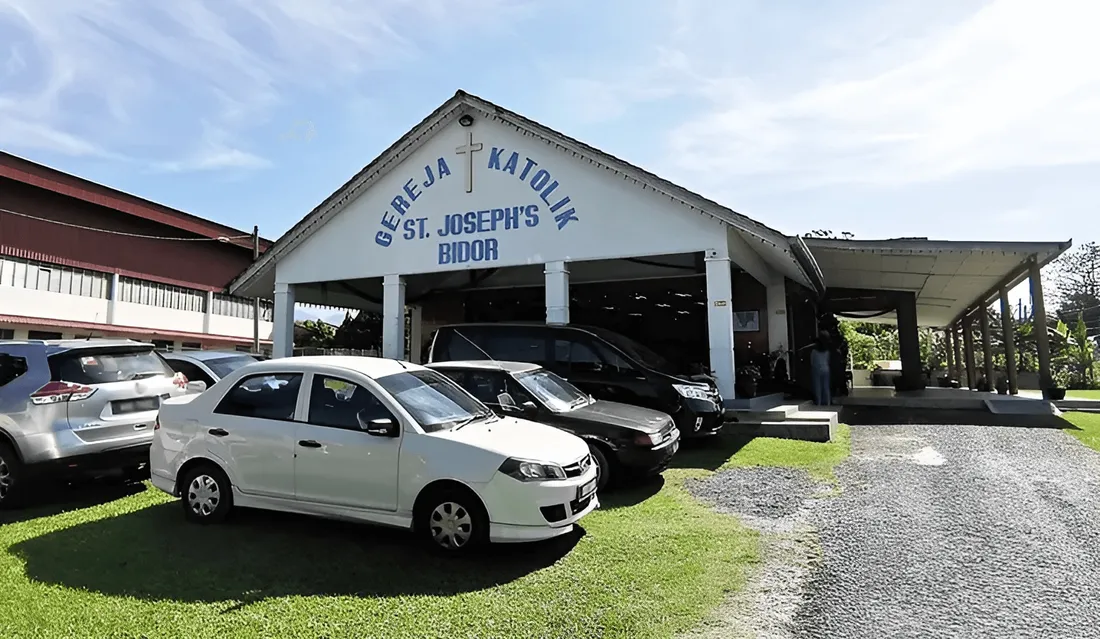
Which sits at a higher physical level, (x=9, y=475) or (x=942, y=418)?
(x=9, y=475)

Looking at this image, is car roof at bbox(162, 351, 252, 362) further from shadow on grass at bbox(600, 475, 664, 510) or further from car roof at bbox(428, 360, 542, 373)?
shadow on grass at bbox(600, 475, 664, 510)

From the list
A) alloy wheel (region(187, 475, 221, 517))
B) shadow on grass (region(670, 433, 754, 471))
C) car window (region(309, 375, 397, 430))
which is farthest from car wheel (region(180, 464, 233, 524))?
shadow on grass (region(670, 433, 754, 471))

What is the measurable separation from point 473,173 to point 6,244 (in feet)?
70.5

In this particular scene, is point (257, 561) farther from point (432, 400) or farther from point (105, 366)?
point (105, 366)

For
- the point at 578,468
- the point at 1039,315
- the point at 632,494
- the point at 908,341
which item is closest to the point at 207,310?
the point at 908,341

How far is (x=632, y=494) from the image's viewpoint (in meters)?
6.64

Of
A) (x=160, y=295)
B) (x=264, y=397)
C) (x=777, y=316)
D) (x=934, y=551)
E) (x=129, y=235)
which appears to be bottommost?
(x=934, y=551)

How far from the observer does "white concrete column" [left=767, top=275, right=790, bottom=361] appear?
16.0m

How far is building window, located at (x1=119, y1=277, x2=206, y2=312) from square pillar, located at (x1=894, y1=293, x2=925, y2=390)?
103 feet

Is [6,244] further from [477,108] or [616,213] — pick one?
[616,213]

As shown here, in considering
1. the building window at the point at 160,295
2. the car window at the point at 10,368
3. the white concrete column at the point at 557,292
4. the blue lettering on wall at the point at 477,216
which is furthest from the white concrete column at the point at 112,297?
the car window at the point at 10,368

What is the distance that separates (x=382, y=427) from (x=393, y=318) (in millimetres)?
9423

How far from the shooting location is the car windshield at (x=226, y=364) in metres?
9.70

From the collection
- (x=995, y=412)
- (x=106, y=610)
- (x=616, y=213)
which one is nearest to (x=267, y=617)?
(x=106, y=610)
